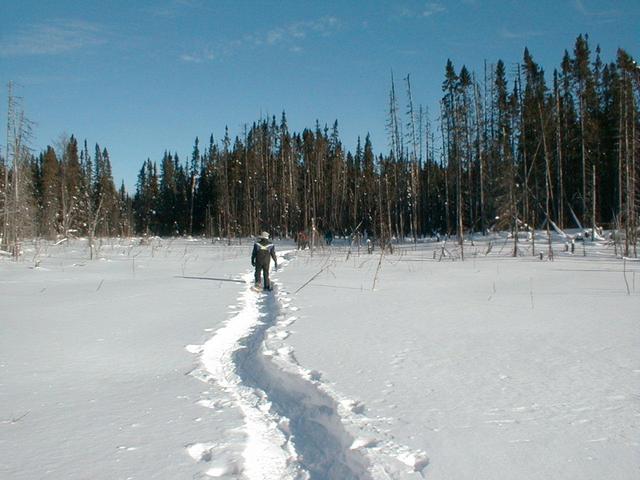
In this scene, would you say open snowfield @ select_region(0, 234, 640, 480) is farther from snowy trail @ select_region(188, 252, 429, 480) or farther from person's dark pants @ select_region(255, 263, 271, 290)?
person's dark pants @ select_region(255, 263, 271, 290)

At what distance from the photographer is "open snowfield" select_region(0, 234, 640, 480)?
2797 millimetres

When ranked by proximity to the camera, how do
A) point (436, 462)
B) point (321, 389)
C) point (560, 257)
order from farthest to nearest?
point (560, 257) < point (321, 389) < point (436, 462)

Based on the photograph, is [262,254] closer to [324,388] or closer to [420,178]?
[324,388]

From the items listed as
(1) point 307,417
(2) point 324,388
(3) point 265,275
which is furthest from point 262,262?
(1) point 307,417

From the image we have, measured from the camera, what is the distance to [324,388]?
4.11 meters

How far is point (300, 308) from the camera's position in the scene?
8.59 m

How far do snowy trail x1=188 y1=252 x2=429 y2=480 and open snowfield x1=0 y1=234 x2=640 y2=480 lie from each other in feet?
0.05

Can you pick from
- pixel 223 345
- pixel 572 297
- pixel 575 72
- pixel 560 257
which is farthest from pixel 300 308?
pixel 575 72

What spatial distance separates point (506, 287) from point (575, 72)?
31.0m

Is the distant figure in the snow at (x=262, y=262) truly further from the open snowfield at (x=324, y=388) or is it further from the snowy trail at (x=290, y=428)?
the snowy trail at (x=290, y=428)

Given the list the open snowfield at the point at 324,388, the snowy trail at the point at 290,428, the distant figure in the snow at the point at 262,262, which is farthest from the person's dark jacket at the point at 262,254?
the snowy trail at the point at 290,428

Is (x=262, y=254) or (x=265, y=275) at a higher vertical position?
(x=262, y=254)

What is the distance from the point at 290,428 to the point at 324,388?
0.70 meters

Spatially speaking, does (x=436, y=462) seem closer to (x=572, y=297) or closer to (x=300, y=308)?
(x=300, y=308)
